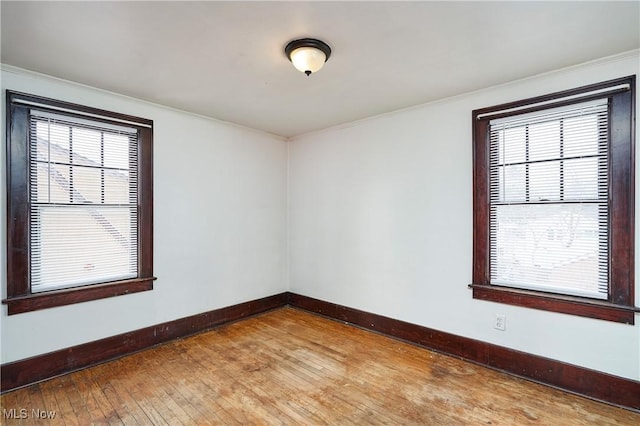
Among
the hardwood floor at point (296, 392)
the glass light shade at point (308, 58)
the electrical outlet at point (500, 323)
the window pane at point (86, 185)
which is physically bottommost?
the hardwood floor at point (296, 392)

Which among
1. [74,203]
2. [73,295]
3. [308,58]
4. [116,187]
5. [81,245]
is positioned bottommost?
[73,295]

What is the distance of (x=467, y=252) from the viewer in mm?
2982

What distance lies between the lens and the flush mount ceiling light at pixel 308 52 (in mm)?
2029

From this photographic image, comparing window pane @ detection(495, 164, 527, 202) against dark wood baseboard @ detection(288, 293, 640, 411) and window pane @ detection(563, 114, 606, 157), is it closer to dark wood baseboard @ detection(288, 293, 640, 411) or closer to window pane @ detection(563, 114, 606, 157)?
window pane @ detection(563, 114, 606, 157)

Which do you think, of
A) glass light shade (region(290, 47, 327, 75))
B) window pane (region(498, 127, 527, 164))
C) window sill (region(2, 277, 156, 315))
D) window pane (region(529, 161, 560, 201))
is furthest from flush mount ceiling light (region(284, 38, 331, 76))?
window sill (region(2, 277, 156, 315))

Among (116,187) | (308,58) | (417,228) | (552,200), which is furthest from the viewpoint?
(417,228)

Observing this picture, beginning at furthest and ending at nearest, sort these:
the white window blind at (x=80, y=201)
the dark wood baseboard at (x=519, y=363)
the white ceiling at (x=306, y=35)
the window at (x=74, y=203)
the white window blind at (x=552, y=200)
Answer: the white window blind at (x=80, y=201) < the window at (x=74, y=203) < the white window blind at (x=552, y=200) < the dark wood baseboard at (x=519, y=363) < the white ceiling at (x=306, y=35)

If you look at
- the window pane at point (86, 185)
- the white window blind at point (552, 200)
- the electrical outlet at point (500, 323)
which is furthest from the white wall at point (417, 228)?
the window pane at point (86, 185)

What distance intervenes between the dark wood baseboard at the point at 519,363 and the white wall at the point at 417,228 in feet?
0.22

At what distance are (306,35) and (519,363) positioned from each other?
3.17 m

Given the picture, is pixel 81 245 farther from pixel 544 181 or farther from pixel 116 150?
pixel 544 181
